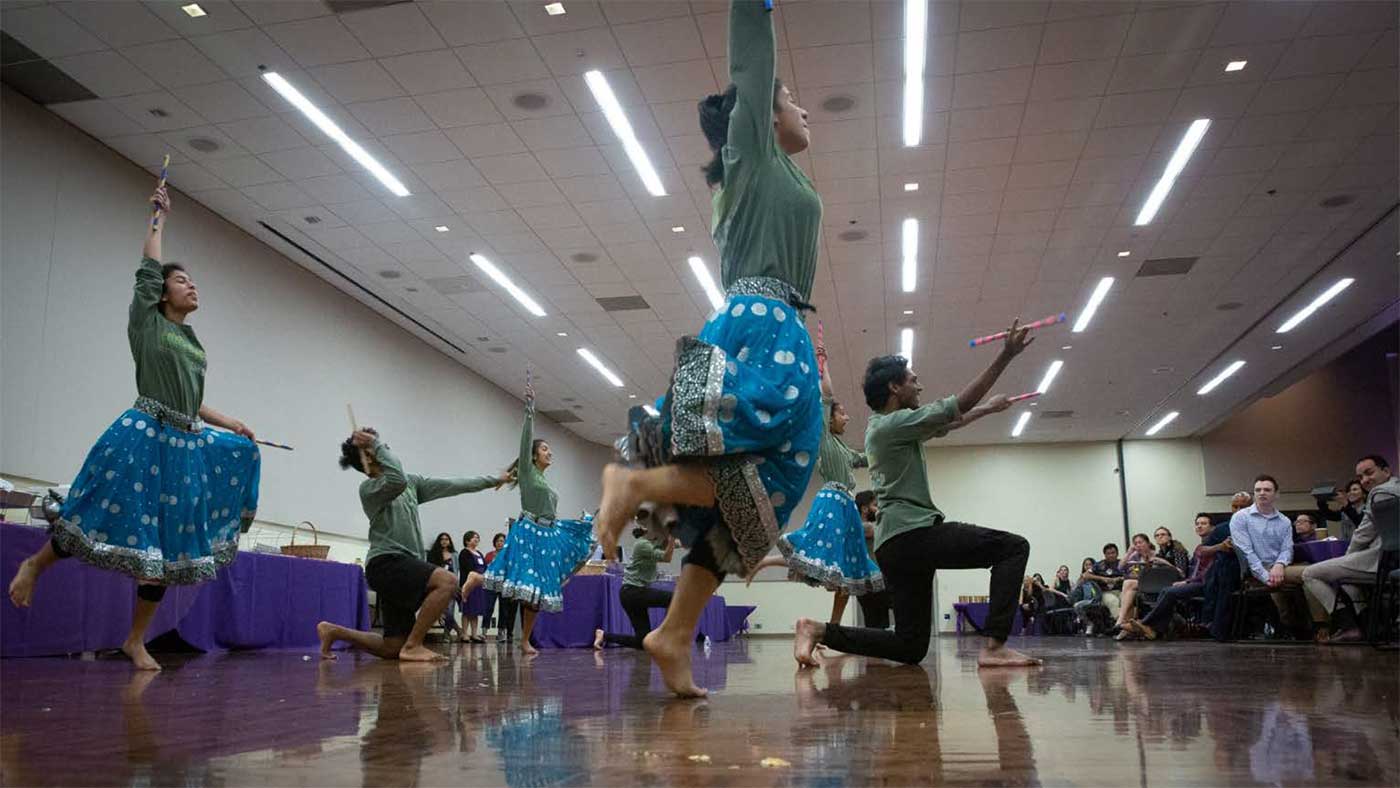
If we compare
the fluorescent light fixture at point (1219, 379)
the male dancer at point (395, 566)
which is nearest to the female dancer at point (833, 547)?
the male dancer at point (395, 566)

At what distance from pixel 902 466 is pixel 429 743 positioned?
2653 mm

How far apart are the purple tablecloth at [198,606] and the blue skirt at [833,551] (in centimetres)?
338

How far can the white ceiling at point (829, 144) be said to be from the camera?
6.85 m

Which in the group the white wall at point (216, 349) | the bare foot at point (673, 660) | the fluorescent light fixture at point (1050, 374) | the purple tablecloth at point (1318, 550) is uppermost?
the fluorescent light fixture at point (1050, 374)

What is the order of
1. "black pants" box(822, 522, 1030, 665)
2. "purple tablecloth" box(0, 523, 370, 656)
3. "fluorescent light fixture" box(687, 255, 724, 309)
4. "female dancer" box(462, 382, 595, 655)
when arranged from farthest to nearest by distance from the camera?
1. "fluorescent light fixture" box(687, 255, 724, 309)
2. "female dancer" box(462, 382, 595, 655)
3. "purple tablecloth" box(0, 523, 370, 656)
4. "black pants" box(822, 522, 1030, 665)

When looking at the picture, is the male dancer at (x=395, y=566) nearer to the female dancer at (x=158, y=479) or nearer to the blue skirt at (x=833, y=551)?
the female dancer at (x=158, y=479)

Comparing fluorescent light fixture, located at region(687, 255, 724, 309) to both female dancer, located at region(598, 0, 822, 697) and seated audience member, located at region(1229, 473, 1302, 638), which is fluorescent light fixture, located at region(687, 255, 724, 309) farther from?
female dancer, located at region(598, 0, 822, 697)

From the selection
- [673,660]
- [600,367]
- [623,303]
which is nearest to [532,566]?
[673,660]

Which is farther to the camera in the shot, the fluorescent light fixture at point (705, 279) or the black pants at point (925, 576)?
the fluorescent light fixture at point (705, 279)

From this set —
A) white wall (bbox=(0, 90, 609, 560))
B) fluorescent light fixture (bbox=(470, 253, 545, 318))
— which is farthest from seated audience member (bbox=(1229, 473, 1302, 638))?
white wall (bbox=(0, 90, 609, 560))

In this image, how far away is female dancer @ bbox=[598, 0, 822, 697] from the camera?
1.89m

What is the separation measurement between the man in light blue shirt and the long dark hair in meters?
5.90

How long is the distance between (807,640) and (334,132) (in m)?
6.31

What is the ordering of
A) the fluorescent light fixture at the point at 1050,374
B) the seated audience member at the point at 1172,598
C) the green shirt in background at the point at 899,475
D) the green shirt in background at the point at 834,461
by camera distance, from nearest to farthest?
the green shirt in background at the point at 899,475, the green shirt in background at the point at 834,461, the seated audience member at the point at 1172,598, the fluorescent light fixture at the point at 1050,374
